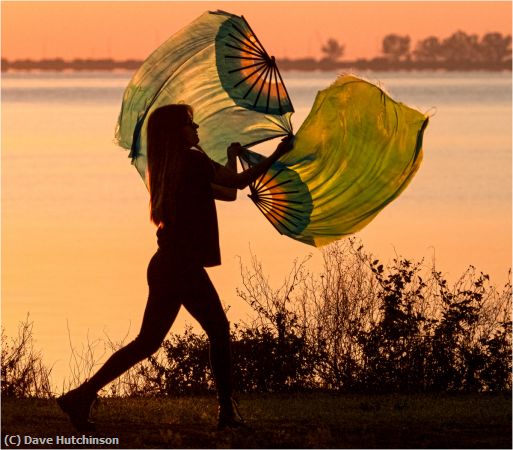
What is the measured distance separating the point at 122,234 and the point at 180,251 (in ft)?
69.2

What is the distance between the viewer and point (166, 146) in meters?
11.5

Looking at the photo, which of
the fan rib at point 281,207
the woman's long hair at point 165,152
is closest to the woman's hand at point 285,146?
the fan rib at point 281,207

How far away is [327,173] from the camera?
12852 mm

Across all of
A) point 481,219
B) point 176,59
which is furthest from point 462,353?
point 481,219

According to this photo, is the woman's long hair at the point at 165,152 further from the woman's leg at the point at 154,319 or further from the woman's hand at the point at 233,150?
the woman's hand at the point at 233,150

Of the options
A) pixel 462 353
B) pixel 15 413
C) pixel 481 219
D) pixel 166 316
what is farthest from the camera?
pixel 481 219

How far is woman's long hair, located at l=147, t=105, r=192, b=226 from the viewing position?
37.6 ft

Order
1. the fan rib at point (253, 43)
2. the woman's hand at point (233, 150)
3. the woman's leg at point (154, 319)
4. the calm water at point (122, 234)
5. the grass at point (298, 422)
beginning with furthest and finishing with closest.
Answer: the calm water at point (122, 234)
the fan rib at point (253, 43)
the woman's hand at point (233, 150)
the woman's leg at point (154, 319)
the grass at point (298, 422)

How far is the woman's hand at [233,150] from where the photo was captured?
12.2 meters

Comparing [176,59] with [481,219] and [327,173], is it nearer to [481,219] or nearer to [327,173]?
[327,173]

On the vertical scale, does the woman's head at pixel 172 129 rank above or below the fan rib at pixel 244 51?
below

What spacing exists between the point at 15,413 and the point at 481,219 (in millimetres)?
23650

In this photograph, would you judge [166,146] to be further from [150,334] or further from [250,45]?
[250,45]

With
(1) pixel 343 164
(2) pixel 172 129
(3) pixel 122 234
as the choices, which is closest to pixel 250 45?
(1) pixel 343 164
